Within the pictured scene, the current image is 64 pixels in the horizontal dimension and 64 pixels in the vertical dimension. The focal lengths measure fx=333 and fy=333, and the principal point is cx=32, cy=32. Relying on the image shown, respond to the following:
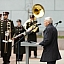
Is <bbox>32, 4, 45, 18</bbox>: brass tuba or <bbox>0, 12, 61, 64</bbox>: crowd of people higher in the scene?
<bbox>32, 4, 45, 18</bbox>: brass tuba

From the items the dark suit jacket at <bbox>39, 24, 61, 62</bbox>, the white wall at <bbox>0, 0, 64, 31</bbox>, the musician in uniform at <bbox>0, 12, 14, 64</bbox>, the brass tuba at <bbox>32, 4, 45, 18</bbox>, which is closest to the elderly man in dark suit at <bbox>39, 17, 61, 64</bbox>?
the dark suit jacket at <bbox>39, 24, 61, 62</bbox>

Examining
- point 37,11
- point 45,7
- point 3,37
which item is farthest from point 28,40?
point 45,7

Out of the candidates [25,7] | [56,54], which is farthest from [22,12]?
[56,54]

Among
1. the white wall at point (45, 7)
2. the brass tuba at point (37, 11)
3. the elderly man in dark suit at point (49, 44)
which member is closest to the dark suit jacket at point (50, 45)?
the elderly man in dark suit at point (49, 44)

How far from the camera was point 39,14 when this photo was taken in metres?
13.9

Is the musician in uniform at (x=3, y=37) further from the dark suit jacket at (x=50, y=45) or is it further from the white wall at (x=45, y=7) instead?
the white wall at (x=45, y=7)

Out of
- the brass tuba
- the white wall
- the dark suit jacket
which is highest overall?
the white wall

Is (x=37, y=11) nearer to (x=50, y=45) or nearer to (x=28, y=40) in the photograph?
(x=28, y=40)

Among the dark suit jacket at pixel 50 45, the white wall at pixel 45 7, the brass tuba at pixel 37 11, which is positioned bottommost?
the dark suit jacket at pixel 50 45

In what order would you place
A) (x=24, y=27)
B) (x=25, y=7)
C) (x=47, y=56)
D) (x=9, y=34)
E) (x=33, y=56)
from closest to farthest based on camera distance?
(x=47, y=56) → (x=9, y=34) → (x=24, y=27) → (x=33, y=56) → (x=25, y=7)

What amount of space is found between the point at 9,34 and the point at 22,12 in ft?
34.2

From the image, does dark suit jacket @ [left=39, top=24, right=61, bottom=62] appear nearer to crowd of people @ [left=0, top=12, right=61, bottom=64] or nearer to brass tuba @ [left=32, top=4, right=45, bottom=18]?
crowd of people @ [left=0, top=12, right=61, bottom=64]

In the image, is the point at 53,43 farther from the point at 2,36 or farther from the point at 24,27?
the point at 24,27

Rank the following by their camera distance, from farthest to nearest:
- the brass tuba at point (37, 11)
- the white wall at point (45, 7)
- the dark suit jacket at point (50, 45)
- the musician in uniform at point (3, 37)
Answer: the white wall at point (45, 7) → the brass tuba at point (37, 11) → the musician in uniform at point (3, 37) → the dark suit jacket at point (50, 45)
